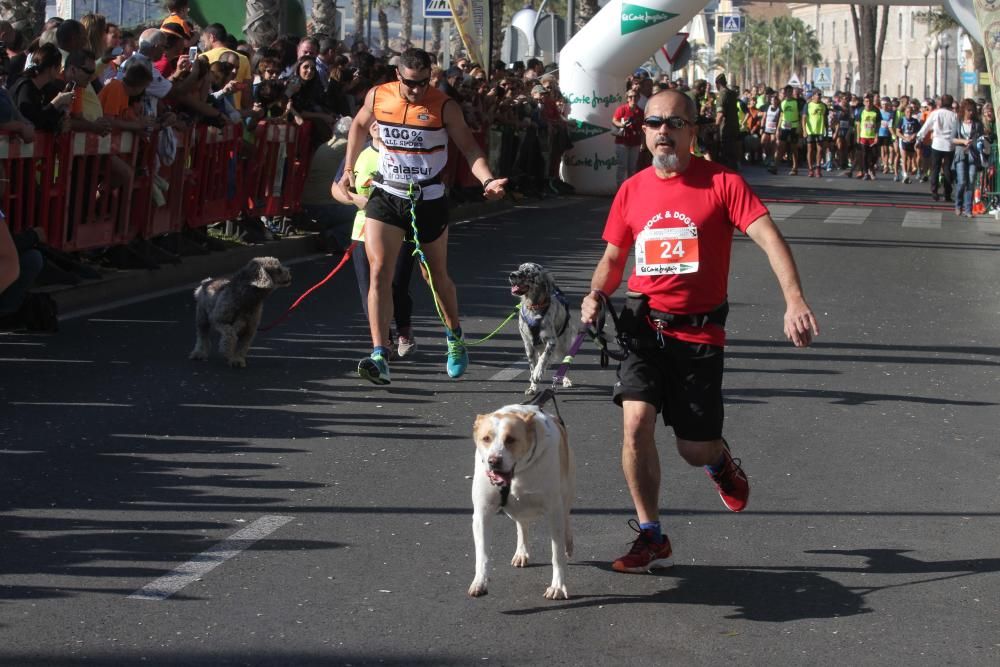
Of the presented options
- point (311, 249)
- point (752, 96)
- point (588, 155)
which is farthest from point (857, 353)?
point (752, 96)

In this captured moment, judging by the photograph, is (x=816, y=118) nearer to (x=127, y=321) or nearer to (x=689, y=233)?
(x=127, y=321)

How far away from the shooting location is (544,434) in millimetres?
5625

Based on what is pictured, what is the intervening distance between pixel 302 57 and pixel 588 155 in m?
11.6

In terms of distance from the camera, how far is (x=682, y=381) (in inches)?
242

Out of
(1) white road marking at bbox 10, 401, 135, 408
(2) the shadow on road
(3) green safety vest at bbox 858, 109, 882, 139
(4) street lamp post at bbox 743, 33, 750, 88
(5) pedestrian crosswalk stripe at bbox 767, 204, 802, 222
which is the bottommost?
(2) the shadow on road

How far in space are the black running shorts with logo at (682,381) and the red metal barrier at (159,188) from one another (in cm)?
897

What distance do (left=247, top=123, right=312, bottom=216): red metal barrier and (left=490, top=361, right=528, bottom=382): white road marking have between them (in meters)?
6.98

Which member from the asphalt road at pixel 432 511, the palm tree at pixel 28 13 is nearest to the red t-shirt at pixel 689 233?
the asphalt road at pixel 432 511

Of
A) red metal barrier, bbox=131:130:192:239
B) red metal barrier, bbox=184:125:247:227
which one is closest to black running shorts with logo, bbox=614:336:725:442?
red metal barrier, bbox=131:130:192:239

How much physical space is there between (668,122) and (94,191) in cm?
841

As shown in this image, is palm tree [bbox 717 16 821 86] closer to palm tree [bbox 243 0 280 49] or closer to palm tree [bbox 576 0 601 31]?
palm tree [bbox 576 0 601 31]

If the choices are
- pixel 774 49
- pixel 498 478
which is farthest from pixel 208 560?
pixel 774 49

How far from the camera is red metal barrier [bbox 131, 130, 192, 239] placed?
14.4 meters

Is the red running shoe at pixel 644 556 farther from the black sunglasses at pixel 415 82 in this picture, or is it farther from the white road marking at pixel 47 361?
the white road marking at pixel 47 361
